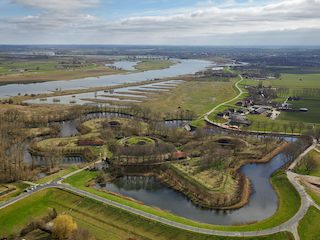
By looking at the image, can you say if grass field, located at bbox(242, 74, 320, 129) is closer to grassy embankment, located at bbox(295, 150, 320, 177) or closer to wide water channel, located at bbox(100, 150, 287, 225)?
grassy embankment, located at bbox(295, 150, 320, 177)

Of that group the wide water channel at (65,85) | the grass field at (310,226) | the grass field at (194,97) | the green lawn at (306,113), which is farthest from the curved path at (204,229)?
the wide water channel at (65,85)

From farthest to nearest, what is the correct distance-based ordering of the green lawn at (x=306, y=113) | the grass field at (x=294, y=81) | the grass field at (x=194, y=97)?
the grass field at (x=294, y=81) → the grass field at (x=194, y=97) → the green lawn at (x=306, y=113)

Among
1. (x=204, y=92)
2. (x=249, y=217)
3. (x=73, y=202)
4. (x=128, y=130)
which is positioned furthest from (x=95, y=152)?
(x=204, y=92)

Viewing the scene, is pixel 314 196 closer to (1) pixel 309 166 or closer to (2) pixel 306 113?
(1) pixel 309 166

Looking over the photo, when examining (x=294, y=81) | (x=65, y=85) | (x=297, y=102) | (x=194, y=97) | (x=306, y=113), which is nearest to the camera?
(x=306, y=113)

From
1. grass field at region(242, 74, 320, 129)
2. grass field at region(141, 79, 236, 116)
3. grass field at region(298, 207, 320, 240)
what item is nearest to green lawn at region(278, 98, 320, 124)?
grass field at region(242, 74, 320, 129)

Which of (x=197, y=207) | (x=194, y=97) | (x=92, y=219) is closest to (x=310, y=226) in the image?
(x=197, y=207)

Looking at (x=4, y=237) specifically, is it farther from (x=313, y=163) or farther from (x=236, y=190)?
(x=313, y=163)

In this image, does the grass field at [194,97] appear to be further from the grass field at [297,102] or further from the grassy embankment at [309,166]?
the grassy embankment at [309,166]
